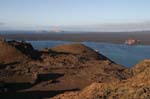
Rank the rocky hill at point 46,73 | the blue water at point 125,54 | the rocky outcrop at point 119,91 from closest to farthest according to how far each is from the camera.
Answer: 1. the rocky outcrop at point 119,91
2. the rocky hill at point 46,73
3. the blue water at point 125,54

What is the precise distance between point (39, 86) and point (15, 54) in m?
7.31

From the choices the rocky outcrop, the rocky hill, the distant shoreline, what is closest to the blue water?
the rocky hill

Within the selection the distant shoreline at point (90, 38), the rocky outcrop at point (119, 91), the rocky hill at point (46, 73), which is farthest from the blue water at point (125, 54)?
the rocky outcrop at point (119, 91)

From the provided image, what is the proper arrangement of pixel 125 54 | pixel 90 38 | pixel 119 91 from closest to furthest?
pixel 119 91 < pixel 125 54 < pixel 90 38

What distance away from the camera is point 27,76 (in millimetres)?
24234

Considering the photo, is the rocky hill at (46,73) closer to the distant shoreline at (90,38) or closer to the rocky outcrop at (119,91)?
the rocky outcrop at (119,91)

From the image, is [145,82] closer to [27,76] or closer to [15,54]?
[27,76]

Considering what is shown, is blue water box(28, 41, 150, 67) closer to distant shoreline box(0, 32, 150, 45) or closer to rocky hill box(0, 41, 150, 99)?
rocky hill box(0, 41, 150, 99)

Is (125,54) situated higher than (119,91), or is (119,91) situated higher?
(119,91)

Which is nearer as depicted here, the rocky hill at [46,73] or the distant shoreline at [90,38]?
the rocky hill at [46,73]

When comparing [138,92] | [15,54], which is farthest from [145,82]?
[15,54]

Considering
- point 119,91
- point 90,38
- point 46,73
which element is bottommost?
point 90,38

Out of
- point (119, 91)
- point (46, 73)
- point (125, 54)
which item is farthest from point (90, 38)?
point (119, 91)

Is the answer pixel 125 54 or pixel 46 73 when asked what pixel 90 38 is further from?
pixel 46 73
